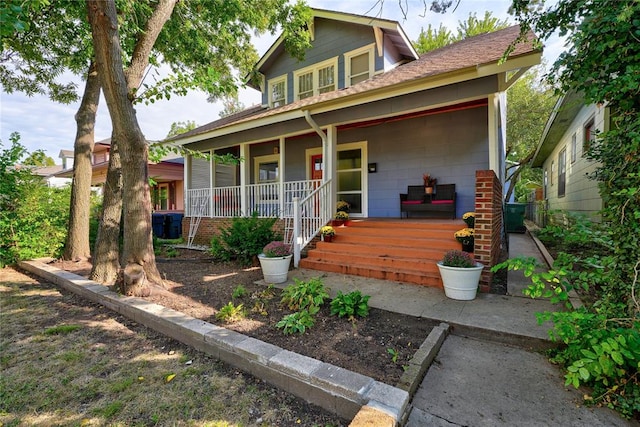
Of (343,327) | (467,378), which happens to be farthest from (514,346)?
(343,327)

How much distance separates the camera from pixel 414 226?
5.43 metres

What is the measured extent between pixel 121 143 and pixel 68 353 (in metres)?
2.57

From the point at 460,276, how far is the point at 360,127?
5.16 m

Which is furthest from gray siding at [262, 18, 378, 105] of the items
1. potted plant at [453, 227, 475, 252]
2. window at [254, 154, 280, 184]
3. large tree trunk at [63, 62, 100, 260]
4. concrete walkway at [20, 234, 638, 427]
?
concrete walkway at [20, 234, 638, 427]

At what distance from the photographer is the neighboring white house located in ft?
18.4

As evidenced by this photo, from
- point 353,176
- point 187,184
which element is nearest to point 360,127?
point 353,176

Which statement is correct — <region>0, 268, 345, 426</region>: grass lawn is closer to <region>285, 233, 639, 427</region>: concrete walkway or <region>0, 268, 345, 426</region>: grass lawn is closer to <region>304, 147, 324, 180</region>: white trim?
<region>285, 233, 639, 427</region>: concrete walkway

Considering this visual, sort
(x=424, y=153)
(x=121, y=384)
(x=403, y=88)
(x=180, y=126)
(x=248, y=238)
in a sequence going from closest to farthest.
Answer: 1. (x=121, y=384)
2. (x=403, y=88)
3. (x=248, y=238)
4. (x=424, y=153)
5. (x=180, y=126)

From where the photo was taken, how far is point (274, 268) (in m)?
4.51

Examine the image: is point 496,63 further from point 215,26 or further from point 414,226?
point 215,26

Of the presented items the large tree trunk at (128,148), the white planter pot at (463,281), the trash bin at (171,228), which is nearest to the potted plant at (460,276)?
the white planter pot at (463,281)

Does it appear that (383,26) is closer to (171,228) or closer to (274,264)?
(274,264)

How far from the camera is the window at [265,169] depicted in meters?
9.64

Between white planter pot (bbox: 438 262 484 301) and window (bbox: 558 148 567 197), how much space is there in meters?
8.26
